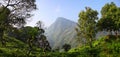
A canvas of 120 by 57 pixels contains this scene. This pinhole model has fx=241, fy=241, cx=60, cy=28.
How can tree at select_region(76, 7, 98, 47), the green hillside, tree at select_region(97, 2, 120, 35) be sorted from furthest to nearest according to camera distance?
tree at select_region(97, 2, 120, 35) < tree at select_region(76, 7, 98, 47) < the green hillside

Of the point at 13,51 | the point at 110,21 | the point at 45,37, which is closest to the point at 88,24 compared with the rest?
the point at 110,21

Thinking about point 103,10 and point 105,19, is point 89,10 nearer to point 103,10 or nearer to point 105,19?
point 105,19

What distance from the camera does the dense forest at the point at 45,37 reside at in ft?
154

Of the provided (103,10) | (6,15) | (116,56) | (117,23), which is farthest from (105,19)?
(6,15)

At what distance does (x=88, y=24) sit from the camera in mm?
81875

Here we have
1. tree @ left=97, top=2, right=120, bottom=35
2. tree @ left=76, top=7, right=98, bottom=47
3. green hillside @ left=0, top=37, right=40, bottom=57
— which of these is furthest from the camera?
tree @ left=97, top=2, right=120, bottom=35

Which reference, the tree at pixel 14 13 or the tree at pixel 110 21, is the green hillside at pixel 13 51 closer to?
the tree at pixel 14 13

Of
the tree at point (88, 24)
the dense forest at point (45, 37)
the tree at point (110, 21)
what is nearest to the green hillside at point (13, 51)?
the dense forest at point (45, 37)

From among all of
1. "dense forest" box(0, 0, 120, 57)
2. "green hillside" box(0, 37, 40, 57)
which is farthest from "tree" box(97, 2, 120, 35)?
"green hillside" box(0, 37, 40, 57)

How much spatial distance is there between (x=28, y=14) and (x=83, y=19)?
125 ft

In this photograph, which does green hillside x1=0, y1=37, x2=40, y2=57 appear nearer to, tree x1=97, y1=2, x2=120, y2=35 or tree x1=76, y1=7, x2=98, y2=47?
tree x1=76, y1=7, x2=98, y2=47

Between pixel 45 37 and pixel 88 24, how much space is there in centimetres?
2348

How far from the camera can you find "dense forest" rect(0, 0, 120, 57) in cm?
4706

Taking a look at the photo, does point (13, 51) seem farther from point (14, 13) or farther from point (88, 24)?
point (88, 24)
